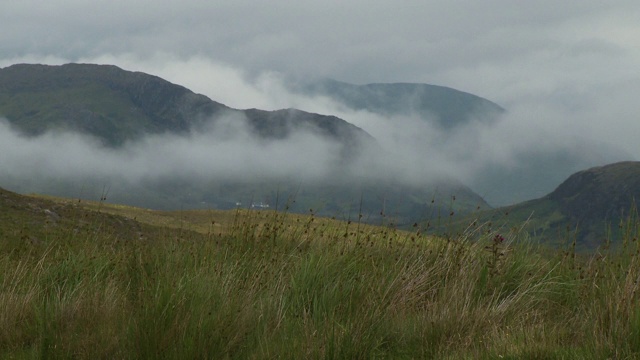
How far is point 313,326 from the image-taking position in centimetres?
598

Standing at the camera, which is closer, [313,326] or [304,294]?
[313,326]

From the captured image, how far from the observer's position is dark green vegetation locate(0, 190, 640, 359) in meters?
5.58

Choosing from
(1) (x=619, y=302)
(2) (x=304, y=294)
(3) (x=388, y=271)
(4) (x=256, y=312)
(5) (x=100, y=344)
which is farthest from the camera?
(3) (x=388, y=271)

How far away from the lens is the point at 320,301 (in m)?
6.68

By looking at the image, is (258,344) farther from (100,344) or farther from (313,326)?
(100,344)

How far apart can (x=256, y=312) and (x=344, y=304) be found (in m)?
0.95

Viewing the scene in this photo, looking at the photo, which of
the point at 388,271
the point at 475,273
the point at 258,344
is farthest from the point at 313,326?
the point at 475,273

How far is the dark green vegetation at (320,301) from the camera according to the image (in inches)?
220

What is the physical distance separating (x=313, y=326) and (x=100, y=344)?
201cm

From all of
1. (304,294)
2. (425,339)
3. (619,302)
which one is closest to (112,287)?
(304,294)

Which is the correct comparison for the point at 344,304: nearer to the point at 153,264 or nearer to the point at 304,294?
the point at 304,294

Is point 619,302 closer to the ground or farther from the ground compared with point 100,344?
farther from the ground

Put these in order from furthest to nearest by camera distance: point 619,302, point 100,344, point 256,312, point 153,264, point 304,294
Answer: point 153,264 < point 304,294 < point 256,312 < point 100,344 < point 619,302

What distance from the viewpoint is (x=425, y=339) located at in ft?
19.6
